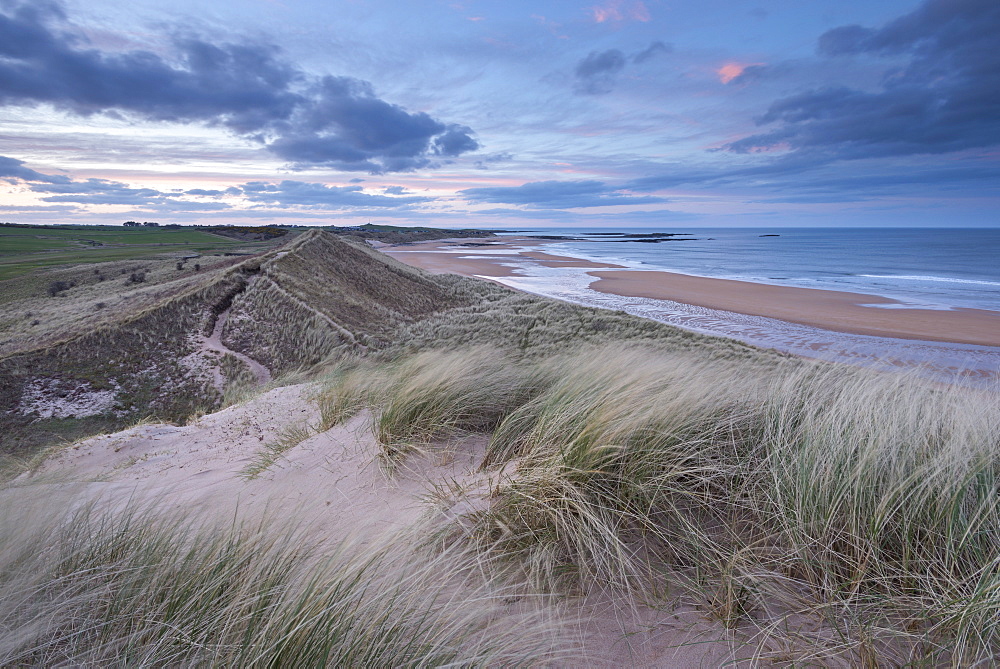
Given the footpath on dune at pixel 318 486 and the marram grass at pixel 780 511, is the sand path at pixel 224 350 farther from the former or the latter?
the marram grass at pixel 780 511

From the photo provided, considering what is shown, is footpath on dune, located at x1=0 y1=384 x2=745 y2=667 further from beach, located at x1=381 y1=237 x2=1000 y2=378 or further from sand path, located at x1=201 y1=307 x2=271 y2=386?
beach, located at x1=381 y1=237 x2=1000 y2=378

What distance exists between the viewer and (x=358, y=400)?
566cm

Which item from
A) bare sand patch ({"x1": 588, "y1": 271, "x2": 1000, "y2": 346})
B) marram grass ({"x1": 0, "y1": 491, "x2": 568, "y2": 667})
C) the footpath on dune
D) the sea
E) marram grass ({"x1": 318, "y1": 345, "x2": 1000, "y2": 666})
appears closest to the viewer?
marram grass ({"x1": 0, "y1": 491, "x2": 568, "y2": 667})

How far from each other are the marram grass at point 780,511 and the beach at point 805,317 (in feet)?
19.2

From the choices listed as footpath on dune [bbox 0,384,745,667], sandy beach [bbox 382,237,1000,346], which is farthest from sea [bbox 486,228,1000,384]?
footpath on dune [bbox 0,384,745,667]

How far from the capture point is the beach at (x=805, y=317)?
44.3ft

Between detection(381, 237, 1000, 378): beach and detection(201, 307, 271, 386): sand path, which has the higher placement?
detection(381, 237, 1000, 378): beach

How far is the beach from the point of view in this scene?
1349cm

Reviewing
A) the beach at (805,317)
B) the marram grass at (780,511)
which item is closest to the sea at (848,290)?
the beach at (805,317)

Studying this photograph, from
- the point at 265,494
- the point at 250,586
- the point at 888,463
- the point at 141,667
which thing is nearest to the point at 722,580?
the point at 888,463

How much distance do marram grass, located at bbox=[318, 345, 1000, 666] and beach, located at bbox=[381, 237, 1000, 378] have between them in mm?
5841

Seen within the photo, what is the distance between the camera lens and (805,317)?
62.2 ft

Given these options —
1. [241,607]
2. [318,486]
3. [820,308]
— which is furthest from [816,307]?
[241,607]

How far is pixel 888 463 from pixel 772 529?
84cm
